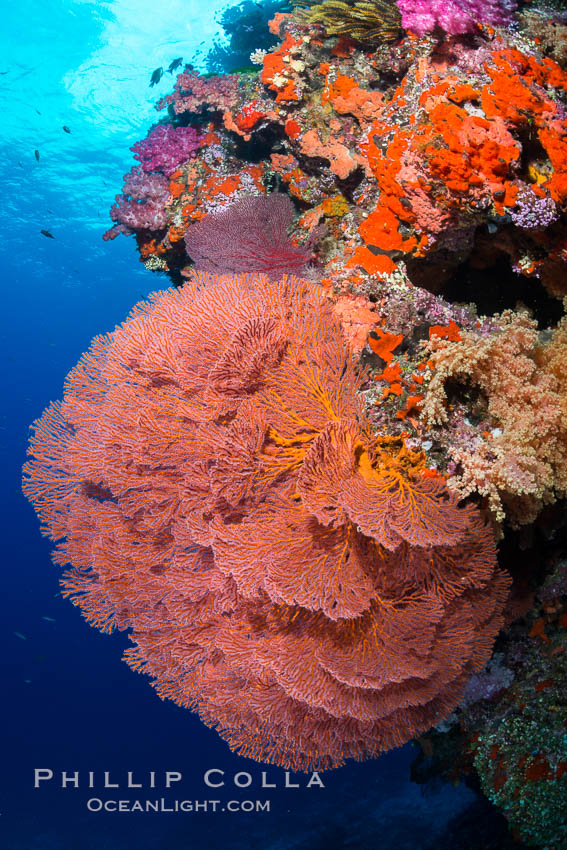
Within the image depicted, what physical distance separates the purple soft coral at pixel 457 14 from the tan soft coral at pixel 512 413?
2708mm

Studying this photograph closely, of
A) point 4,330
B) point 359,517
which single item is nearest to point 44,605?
point 4,330

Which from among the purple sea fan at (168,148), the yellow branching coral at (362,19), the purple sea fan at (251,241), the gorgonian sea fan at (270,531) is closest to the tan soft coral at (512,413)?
the gorgonian sea fan at (270,531)

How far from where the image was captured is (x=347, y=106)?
459 cm

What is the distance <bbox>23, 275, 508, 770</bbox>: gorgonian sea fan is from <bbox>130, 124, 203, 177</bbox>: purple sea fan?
14.7ft

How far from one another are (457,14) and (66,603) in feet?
159

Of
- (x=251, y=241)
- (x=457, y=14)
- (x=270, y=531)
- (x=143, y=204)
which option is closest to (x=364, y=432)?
(x=270, y=531)

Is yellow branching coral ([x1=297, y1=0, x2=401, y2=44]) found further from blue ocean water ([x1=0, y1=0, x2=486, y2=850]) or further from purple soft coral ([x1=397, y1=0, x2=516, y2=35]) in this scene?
blue ocean water ([x1=0, y1=0, x2=486, y2=850])

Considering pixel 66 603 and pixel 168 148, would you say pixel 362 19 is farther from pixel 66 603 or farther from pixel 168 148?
pixel 66 603

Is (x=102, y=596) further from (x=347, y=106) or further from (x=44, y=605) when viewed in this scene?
(x=44, y=605)

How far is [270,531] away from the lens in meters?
2.98

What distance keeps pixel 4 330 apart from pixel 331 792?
47.4 metres

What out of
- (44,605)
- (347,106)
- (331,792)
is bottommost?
(331,792)

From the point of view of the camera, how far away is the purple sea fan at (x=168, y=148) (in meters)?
7.01

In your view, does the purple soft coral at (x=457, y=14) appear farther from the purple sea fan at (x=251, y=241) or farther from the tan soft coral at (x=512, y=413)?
the tan soft coral at (x=512, y=413)
